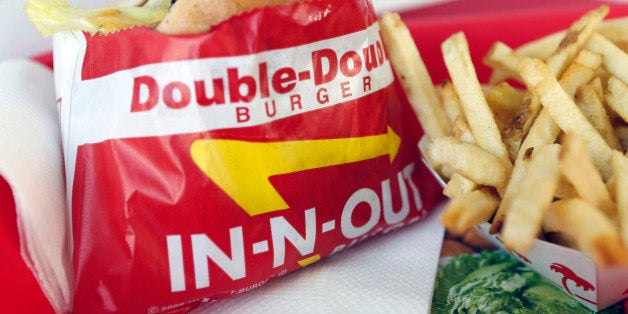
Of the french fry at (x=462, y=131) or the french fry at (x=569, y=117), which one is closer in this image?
the french fry at (x=569, y=117)

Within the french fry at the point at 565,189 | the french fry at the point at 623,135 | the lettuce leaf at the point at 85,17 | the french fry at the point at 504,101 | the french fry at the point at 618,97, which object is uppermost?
the lettuce leaf at the point at 85,17

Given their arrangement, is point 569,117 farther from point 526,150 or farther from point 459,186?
point 459,186

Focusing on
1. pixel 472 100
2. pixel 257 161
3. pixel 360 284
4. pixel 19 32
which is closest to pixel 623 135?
pixel 472 100

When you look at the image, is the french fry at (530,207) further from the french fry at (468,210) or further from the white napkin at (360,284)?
the white napkin at (360,284)

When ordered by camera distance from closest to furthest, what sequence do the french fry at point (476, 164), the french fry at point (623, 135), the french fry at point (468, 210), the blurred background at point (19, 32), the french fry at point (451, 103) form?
the french fry at point (468, 210) < the french fry at point (476, 164) < the french fry at point (623, 135) < the french fry at point (451, 103) < the blurred background at point (19, 32)

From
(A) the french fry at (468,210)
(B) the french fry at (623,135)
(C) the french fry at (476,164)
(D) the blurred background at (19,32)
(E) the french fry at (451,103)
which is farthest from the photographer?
(D) the blurred background at (19,32)

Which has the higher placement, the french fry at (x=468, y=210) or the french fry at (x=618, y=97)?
the french fry at (x=618, y=97)

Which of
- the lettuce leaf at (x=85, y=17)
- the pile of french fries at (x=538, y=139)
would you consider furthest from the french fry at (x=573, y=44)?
the lettuce leaf at (x=85, y=17)
